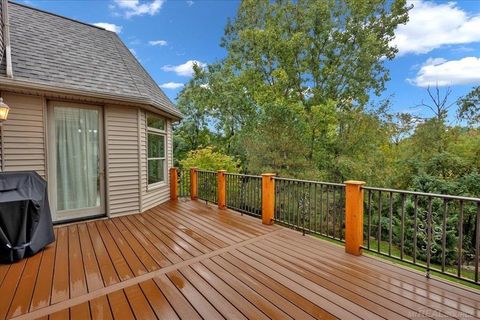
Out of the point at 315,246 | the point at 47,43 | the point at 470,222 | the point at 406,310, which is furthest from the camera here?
the point at 470,222

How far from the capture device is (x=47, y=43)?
4.99m

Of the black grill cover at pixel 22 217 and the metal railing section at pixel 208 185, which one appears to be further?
the metal railing section at pixel 208 185

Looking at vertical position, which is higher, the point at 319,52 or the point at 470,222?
the point at 319,52

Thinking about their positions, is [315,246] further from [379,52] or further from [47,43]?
[379,52]

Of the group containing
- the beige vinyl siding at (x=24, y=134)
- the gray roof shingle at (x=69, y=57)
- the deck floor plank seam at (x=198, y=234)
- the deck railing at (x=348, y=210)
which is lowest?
the deck floor plank seam at (x=198, y=234)

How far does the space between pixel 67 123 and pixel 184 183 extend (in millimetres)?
3672

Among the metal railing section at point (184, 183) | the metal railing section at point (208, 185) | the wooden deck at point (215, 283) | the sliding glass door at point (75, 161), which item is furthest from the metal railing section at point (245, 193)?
the sliding glass door at point (75, 161)

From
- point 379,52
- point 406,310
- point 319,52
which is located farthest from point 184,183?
point 379,52

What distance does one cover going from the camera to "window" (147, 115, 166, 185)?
585 cm

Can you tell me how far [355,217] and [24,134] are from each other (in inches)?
202

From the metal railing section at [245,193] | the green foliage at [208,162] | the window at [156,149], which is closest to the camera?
the metal railing section at [245,193]

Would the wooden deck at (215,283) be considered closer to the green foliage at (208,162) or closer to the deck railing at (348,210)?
the deck railing at (348,210)

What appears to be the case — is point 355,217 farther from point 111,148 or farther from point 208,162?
point 208,162

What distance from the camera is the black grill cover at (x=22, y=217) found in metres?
2.91
